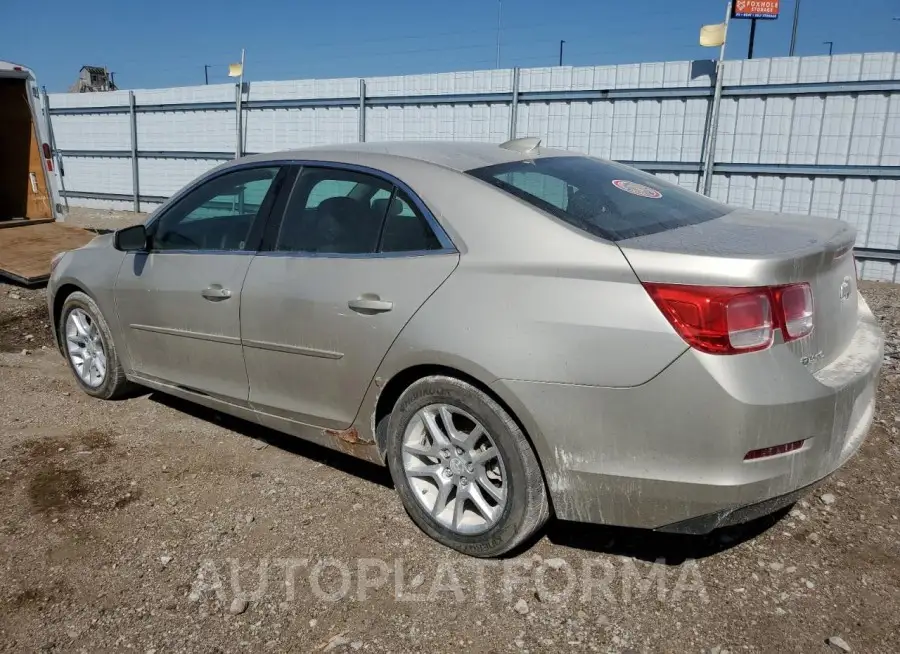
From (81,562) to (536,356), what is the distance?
6.51ft

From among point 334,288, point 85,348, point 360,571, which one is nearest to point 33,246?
point 85,348

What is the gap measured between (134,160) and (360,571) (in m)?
15.5

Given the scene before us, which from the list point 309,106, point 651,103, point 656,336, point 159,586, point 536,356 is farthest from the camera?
point 309,106

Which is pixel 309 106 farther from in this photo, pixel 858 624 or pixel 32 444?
pixel 858 624

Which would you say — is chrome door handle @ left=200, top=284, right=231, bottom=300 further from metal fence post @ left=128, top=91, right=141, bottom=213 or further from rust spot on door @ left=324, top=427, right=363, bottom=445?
metal fence post @ left=128, top=91, right=141, bottom=213

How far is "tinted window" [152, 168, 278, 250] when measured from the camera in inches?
143

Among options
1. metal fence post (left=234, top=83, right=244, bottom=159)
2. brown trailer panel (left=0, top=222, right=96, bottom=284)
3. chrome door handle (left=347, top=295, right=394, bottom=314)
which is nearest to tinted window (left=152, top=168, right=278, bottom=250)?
chrome door handle (left=347, top=295, right=394, bottom=314)

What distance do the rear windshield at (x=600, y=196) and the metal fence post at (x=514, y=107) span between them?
7712 mm

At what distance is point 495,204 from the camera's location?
2.79 meters

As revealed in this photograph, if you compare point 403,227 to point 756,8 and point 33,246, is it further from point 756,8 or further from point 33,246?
point 756,8

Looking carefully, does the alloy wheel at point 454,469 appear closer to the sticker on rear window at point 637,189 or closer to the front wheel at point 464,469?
the front wheel at point 464,469

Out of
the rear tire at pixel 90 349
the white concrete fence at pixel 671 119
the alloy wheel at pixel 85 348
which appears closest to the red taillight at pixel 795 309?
the rear tire at pixel 90 349

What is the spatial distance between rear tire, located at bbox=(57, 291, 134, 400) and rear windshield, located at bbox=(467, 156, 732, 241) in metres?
2.69

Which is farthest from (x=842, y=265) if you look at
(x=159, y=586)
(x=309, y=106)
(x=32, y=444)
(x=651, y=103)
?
(x=309, y=106)
